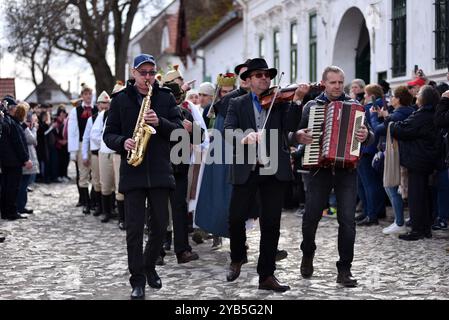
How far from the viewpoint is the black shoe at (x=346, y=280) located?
746 centimetres

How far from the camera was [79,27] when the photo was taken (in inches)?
1251

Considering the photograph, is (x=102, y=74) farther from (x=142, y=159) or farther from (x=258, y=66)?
(x=142, y=159)

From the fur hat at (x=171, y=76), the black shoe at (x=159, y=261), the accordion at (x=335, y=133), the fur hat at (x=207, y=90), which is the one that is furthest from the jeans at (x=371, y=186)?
the accordion at (x=335, y=133)

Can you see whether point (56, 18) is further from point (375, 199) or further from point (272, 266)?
point (272, 266)

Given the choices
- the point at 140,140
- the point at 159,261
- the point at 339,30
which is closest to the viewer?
the point at 140,140

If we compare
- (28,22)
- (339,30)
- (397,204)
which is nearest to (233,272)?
(397,204)

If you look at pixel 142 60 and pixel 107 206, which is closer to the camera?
Result: pixel 142 60

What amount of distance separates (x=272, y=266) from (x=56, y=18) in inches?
865

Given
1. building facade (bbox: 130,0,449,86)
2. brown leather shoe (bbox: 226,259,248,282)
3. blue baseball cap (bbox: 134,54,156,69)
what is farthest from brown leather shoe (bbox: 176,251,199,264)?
building facade (bbox: 130,0,449,86)

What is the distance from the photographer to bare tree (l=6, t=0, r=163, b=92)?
27250mm

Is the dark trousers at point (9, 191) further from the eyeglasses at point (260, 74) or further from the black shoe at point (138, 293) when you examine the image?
the eyeglasses at point (260, 74)

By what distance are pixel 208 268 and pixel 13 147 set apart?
598cm

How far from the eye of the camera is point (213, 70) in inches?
1502
